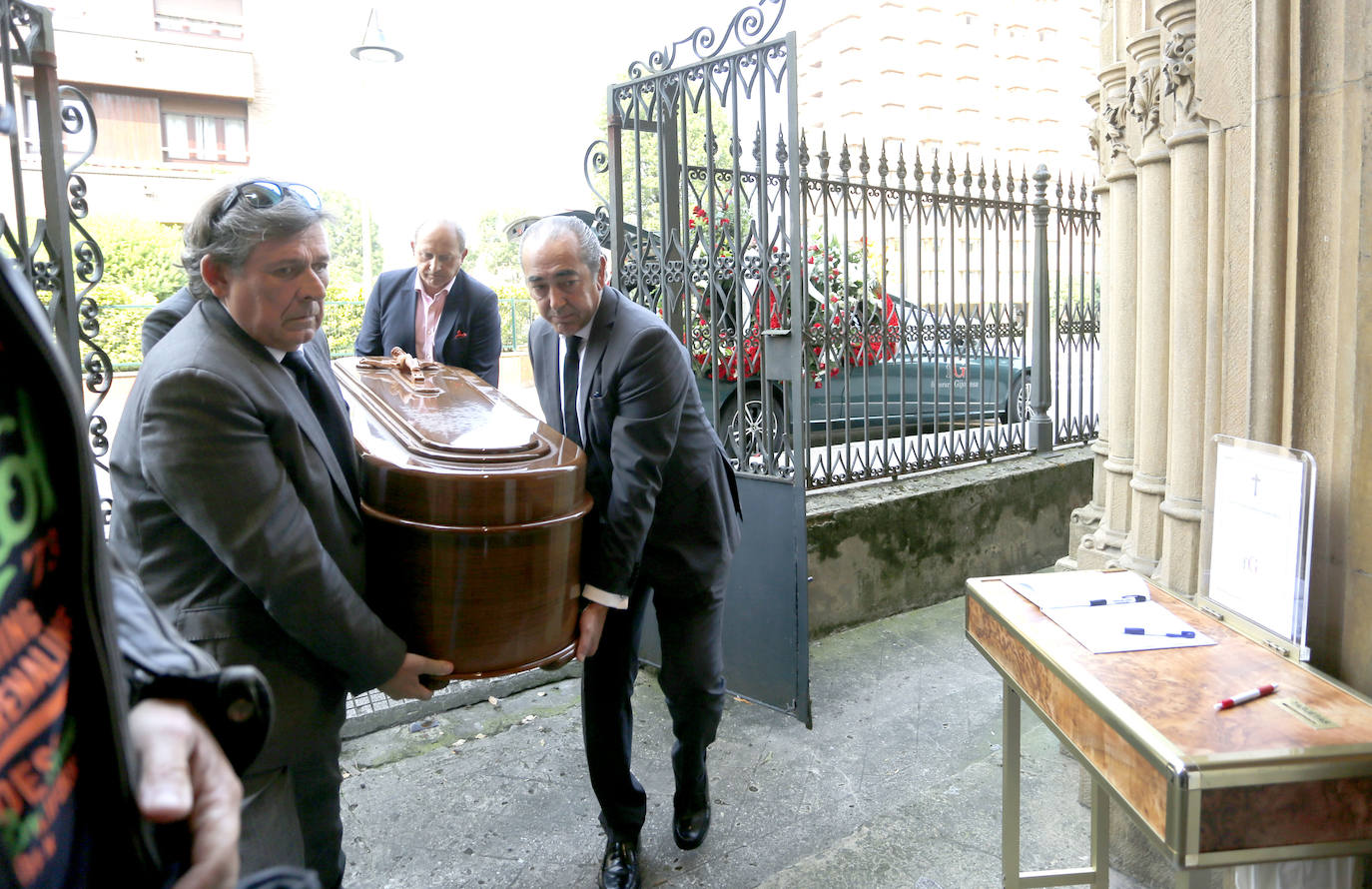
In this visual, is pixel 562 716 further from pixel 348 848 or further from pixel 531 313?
pixel 531 313

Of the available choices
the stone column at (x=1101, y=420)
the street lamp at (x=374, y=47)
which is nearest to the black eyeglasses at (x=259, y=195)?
the stone column at (x=1101, y=420)

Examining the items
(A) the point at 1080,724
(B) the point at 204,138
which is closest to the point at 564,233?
(A) the point at 1080,724

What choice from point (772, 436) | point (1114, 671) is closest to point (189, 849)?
point (1114, 671)

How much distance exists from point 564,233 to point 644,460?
699 mm

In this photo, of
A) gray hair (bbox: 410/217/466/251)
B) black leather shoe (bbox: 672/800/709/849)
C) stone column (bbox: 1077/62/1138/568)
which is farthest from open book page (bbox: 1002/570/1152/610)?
gray hair (bbox: 410/217/466/251)

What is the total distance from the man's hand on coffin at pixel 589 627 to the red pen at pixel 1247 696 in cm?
141

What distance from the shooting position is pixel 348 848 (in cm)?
309

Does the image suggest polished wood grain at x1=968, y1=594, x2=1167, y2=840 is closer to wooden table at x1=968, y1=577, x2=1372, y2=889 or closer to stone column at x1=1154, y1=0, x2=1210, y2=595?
wooden table at x1=968, y1=577, x2=1372, y2=889

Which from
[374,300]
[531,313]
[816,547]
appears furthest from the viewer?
[531,313]

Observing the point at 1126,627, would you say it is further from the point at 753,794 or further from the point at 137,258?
the point at 137,258

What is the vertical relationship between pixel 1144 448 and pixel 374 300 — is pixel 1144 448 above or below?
below

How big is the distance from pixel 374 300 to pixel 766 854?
260 centimetres

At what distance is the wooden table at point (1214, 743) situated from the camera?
1451 mm

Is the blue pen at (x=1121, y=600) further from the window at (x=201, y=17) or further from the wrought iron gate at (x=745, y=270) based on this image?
the window at (x=201, y=17)
